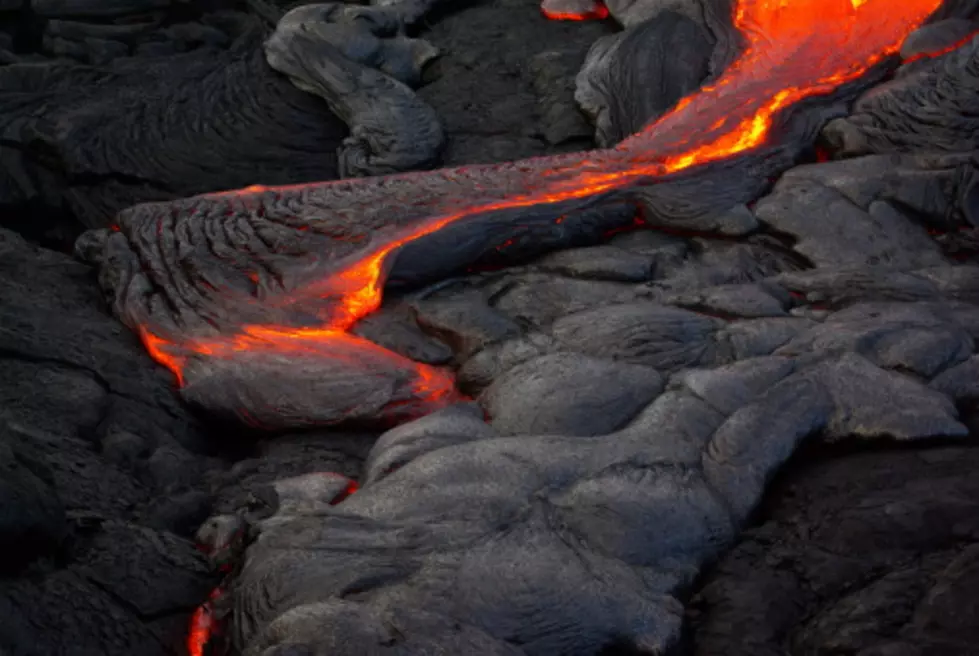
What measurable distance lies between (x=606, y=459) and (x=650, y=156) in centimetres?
183

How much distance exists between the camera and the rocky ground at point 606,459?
7.32ft

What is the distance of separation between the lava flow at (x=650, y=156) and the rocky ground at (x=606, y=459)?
0.17 metres

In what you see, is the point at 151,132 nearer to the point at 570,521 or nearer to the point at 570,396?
the point at 570,396

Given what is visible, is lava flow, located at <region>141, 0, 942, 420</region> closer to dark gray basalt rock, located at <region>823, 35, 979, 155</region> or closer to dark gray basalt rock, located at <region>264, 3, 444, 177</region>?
dark gray basalt rock, located at <region>823, 35, 979, 155</region>

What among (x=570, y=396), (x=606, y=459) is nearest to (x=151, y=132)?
(x=570, y=396)

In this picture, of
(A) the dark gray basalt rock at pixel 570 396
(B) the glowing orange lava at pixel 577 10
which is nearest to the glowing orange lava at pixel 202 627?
(A) the dark gray basalt rock at pixel 570 396

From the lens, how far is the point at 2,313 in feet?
10.8

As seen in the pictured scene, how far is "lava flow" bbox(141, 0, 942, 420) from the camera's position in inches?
135

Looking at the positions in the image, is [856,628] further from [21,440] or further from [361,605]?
[21,440]

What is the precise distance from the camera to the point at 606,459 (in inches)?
102

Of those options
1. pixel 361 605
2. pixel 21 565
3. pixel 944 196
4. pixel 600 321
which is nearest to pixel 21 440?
pixel 21 565

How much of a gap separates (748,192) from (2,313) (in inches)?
95.6

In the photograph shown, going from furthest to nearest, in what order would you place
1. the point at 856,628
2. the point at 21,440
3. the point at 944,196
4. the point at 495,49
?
1. the point at 495,49
2. the point at 944,196
3. the point at 21,440
4. the point at 856,628

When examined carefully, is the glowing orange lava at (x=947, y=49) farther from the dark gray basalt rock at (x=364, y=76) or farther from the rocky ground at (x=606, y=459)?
the dark gray basalt rock at (x=364, y=76)
